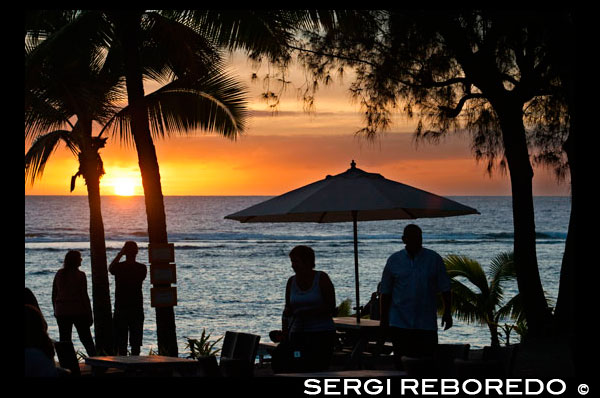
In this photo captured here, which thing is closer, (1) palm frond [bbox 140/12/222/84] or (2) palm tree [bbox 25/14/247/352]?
(1) palm frond [bbox 140/12/222/84]

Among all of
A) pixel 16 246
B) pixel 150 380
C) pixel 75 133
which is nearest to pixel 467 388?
pixel 150 380

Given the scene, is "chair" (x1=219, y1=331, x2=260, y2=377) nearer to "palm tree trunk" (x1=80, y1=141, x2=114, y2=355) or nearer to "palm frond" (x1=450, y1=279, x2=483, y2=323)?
"palm frond" (x1=450, y1=279, x2=483, y2=323)

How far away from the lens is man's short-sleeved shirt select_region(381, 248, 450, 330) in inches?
336

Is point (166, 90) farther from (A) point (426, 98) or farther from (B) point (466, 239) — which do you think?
(B) point (466, 239)

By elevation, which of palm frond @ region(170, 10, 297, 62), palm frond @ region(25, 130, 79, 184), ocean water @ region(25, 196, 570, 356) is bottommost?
ocean water @ region(25, 196, 570, 356)

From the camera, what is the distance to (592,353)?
5938 millimetres

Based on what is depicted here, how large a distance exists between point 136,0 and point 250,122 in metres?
11.8

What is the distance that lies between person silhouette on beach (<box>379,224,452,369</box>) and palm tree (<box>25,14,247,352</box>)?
21.9 feet

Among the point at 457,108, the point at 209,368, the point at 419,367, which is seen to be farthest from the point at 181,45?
the point at 419,367

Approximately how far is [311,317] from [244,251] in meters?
60.6

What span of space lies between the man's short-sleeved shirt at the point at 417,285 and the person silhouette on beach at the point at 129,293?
5298 mm

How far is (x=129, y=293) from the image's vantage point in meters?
13.3

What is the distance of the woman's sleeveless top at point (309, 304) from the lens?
8648 mm

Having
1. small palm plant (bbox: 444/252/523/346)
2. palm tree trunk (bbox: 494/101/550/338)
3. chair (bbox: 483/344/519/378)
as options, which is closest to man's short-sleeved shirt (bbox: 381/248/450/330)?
chair (bbox: 483/344/519/378)
